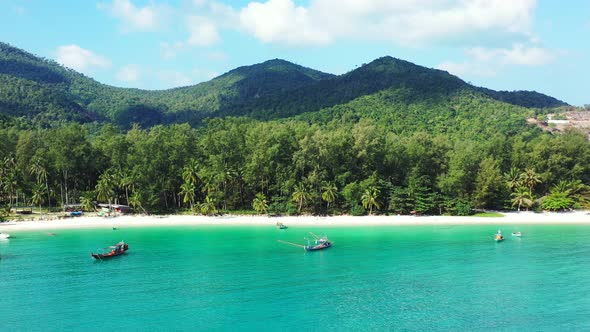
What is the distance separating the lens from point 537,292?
40.2 m

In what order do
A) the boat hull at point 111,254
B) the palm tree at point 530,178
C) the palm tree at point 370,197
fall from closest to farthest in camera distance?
the boat hull at point 111,254 → the palm tree at point 370,197 → the palm tree at point 530,178

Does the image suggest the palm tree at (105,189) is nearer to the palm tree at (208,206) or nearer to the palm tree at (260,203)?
the palm tree at (208,206)

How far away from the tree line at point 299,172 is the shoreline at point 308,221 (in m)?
2.37

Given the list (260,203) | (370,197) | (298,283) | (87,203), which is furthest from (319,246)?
(87,203)

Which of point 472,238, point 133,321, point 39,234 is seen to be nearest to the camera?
point 133,321

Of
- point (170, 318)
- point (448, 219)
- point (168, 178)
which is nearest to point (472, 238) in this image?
point (448, 219)

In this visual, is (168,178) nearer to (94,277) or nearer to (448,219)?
(94,277)

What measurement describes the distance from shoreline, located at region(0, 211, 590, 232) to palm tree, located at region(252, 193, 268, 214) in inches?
61.0

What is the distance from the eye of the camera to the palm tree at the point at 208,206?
261 ft

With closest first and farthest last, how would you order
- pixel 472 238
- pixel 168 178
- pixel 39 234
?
pixel 472 238 < pixel 39 234 < pixel 168 178

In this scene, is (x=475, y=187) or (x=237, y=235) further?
(x=475, y=187)

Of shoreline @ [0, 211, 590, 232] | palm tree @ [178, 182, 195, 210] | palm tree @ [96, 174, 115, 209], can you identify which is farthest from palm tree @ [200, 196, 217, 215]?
palm tree @ [96, 174, 115, 209]

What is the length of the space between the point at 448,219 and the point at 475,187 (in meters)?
9.45

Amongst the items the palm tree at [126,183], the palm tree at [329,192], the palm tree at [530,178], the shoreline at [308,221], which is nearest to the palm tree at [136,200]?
the palm tree at [126,183]
